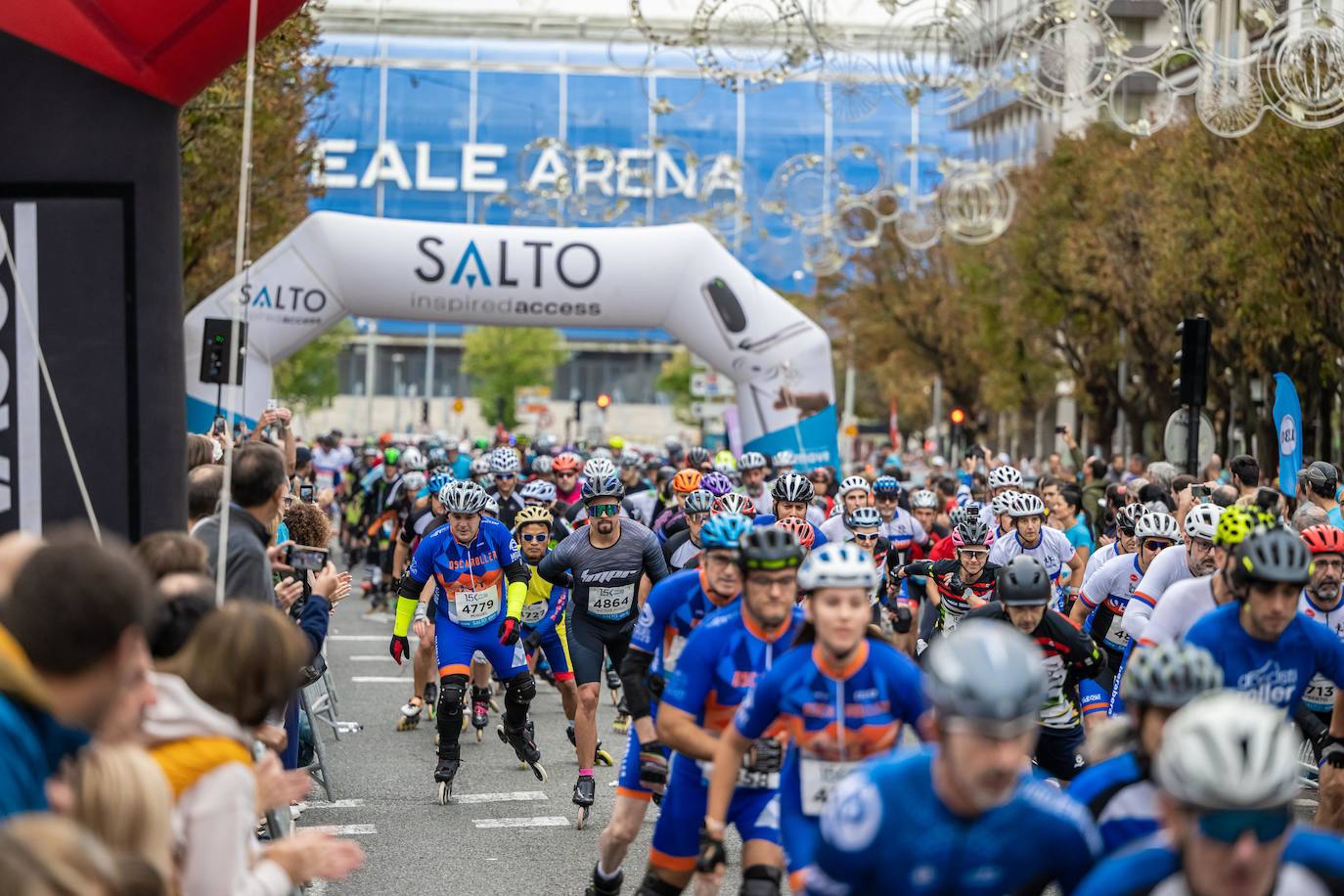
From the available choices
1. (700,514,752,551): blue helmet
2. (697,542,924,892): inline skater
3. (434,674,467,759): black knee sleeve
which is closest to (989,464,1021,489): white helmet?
(434,674,467,759): black knee sleeve

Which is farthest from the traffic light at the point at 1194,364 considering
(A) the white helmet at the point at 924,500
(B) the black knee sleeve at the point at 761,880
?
(B) the black knee sleeve at the point at 761,880

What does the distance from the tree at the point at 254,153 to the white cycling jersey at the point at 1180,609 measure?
43.6 ft

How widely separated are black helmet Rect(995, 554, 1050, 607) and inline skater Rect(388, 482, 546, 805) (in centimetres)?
405

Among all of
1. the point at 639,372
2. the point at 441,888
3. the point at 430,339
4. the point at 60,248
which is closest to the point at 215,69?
the point at 60,248

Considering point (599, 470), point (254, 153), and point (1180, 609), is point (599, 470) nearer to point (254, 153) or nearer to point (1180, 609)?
point (1180, 609)

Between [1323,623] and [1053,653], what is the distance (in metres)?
1.26

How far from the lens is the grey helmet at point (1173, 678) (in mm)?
4457

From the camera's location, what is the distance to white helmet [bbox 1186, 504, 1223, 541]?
881cm

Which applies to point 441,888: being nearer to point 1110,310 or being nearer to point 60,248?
point 60,248

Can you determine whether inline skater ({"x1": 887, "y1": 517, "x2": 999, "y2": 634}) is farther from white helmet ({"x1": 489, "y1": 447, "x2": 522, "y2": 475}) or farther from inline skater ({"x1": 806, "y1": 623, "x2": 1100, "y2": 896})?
inline skater ({"x1": 806, "y1": 623, "x2": 1100, "y2": 896})

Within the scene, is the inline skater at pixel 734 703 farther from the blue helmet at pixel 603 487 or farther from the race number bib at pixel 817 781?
the blue helmet at pixel 603 487

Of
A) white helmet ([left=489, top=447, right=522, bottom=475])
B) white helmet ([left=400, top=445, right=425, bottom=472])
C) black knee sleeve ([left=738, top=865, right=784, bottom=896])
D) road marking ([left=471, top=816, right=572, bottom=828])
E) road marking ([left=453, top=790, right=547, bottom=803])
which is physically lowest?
road marking ([left=453, top=790, right=547, bottom=803])

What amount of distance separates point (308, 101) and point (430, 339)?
60.4 m

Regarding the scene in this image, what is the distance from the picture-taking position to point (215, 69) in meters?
7.41
